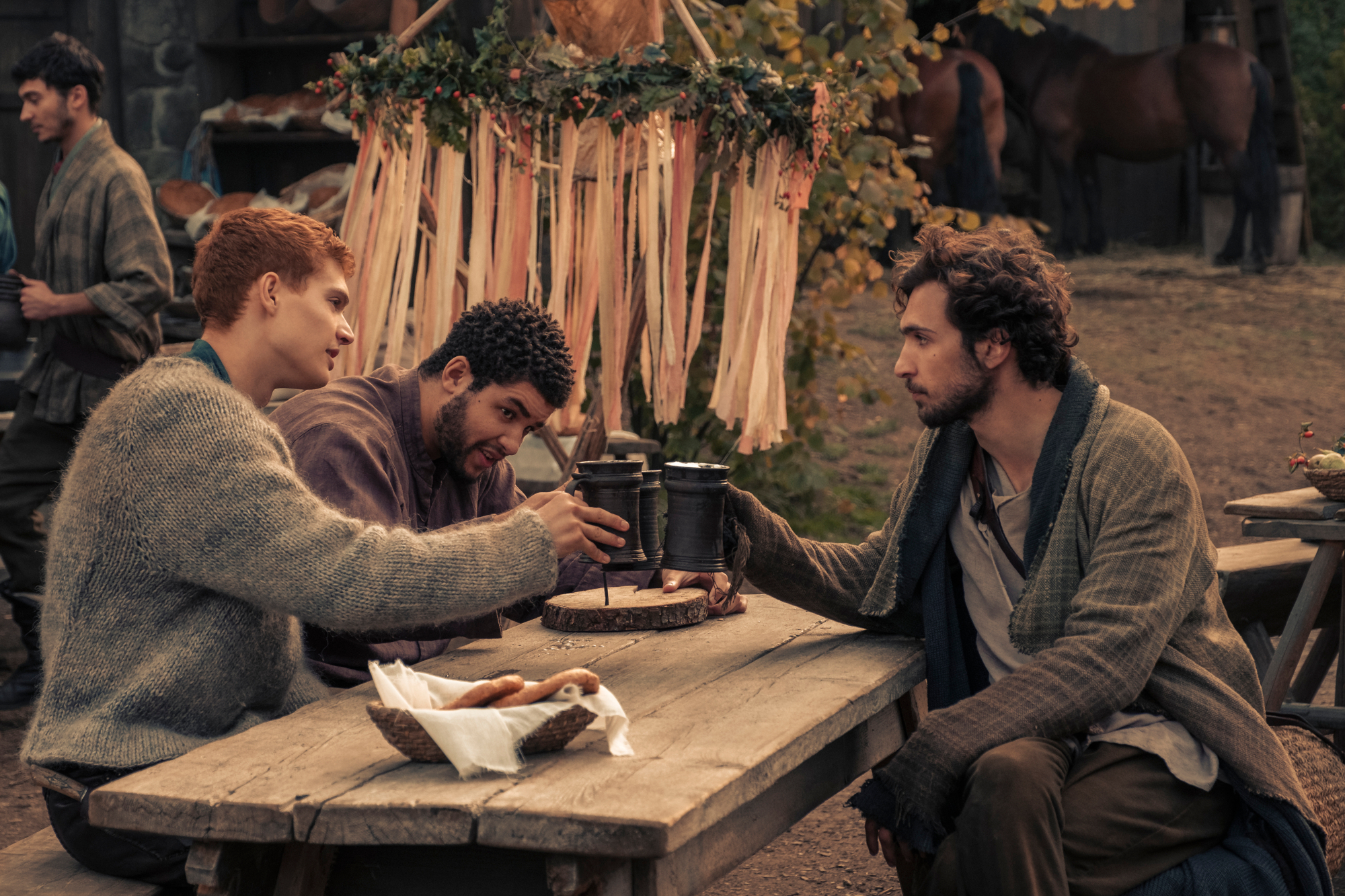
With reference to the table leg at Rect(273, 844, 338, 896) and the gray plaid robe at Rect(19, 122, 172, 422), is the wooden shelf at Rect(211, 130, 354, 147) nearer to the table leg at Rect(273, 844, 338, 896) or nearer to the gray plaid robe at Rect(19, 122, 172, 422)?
the gray plaid robe at Rect(19, 122, 172, 422)

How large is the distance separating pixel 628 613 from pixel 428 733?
955 millimetres

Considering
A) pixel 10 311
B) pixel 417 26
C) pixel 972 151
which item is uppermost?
pixel 417 26

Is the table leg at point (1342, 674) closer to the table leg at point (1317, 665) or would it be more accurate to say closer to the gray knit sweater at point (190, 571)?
the table leg at point (1317, 665)

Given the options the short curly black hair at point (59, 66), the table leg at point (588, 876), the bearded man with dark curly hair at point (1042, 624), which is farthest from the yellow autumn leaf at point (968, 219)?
the table leg at point (588, 876)

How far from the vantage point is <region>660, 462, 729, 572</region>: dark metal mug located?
2236 millimetres

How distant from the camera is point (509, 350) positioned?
2547mm

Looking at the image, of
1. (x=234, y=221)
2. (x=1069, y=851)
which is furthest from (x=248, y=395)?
(x=1069, y=851)

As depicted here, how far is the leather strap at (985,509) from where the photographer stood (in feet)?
8.09

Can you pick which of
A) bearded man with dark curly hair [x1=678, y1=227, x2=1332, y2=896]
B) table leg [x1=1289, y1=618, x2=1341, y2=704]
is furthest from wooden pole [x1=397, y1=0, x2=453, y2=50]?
table leg [x1=1289, y1=618, x2=1341, y2=704]

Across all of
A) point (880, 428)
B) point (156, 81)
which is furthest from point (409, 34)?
point (880, 428)

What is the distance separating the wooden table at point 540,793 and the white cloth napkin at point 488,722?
0.02 metres

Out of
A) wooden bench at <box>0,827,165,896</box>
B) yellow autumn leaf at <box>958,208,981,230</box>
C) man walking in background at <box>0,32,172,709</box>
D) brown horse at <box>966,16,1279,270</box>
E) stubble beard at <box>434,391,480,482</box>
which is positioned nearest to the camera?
wooden bench at <box>0,827,165,896</box>

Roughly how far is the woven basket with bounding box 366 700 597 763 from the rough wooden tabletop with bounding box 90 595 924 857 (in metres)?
0.02

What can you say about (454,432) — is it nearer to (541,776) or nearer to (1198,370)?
(541,776)
